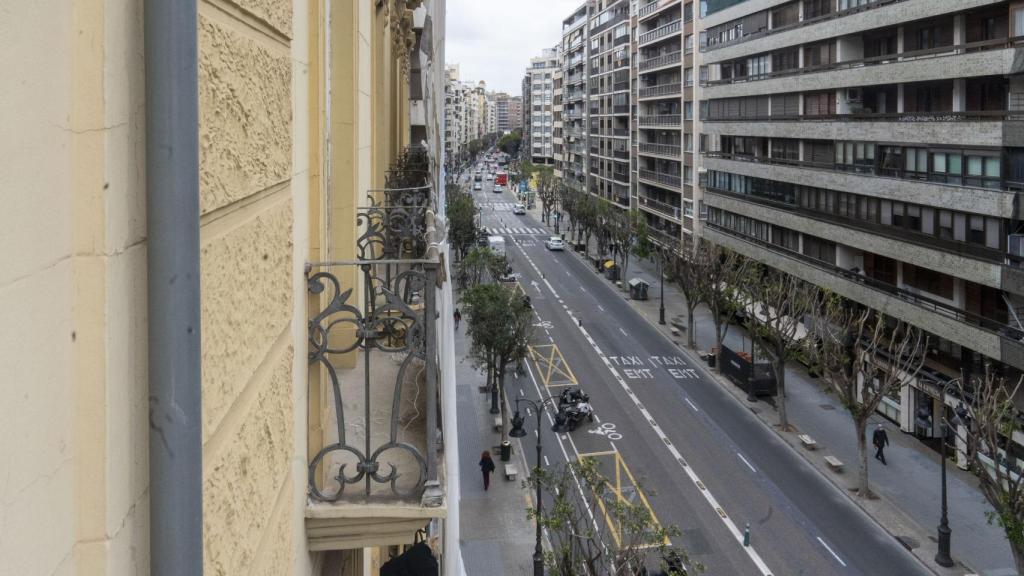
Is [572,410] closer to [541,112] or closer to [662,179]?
[662,179]

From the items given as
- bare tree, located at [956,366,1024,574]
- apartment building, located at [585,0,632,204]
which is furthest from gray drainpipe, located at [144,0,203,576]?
apartment building, located at [585,0,632,204]

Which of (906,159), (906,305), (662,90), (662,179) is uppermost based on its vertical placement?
(662,90)

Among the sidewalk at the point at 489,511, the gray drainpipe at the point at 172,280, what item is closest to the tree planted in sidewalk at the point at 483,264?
the sidewalk at the point at 489,511

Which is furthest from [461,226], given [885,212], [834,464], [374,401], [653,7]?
[374,401]

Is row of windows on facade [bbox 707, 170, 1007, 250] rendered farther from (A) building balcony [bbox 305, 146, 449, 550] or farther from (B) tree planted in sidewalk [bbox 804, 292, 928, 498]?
(A) building balcony [bbox 305, 146, 449, 550]

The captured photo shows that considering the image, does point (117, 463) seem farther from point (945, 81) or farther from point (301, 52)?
point (945, 81)

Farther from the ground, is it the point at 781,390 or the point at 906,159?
the point at 906,159

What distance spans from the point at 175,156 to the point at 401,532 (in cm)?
278

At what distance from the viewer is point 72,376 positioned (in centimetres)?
159

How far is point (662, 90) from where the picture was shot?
70562mm

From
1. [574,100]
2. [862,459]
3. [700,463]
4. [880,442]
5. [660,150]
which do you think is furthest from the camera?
[574,100]

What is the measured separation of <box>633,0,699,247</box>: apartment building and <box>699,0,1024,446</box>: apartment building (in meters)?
13.2

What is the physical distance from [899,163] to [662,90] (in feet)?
126

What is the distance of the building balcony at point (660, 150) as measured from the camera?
6709 centimetres
